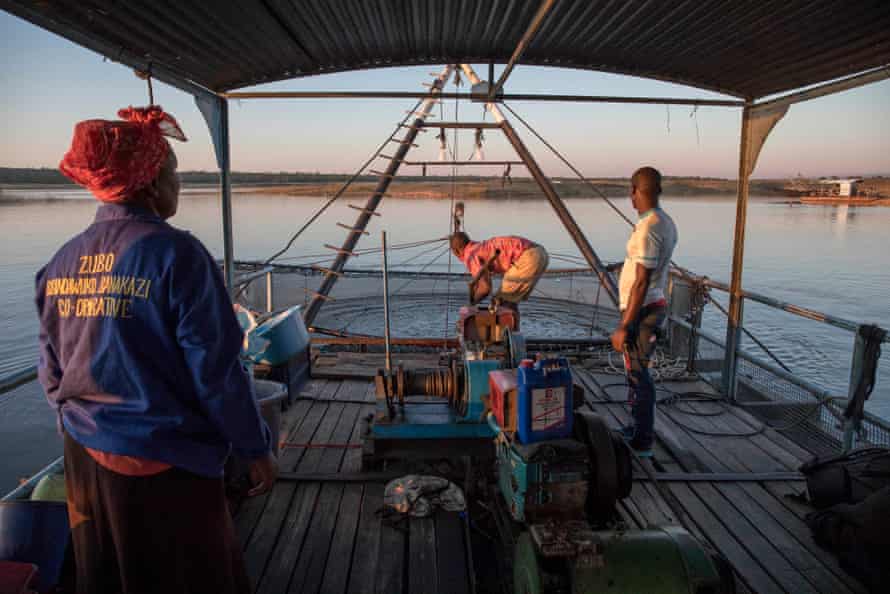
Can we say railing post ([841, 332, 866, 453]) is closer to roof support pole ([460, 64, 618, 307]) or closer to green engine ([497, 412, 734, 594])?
green engine ([497, 412, 734, 594])

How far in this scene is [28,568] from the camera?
68.5 inches

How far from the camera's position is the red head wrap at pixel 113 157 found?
154cm

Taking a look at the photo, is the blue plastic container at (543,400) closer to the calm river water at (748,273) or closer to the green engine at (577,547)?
the green engine at (577,547)

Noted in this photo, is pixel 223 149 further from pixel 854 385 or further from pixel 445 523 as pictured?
pixel 854 385

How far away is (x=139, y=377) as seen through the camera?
149 centimetres

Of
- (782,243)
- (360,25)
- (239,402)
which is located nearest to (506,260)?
(360,25)

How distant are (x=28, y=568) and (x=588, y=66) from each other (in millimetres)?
4907

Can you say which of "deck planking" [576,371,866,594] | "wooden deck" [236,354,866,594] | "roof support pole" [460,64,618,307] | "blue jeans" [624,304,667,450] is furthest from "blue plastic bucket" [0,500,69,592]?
"roof support pole" [460,64,618,307]

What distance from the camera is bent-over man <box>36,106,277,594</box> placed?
149 cm

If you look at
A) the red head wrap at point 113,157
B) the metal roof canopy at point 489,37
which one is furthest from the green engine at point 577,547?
the metal roof canopy at point 489,37

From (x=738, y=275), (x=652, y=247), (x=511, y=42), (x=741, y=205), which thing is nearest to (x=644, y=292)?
(x=652, y=247)

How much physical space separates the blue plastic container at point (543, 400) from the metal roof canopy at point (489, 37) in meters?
1.78

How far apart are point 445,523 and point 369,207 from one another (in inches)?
193

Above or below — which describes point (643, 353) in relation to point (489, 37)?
below
